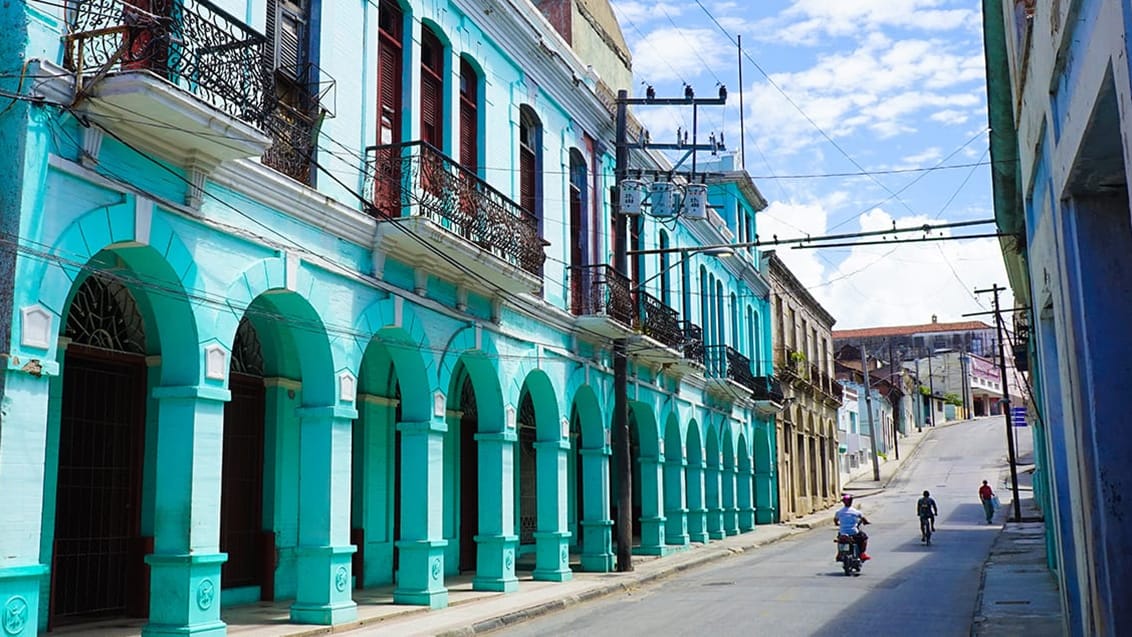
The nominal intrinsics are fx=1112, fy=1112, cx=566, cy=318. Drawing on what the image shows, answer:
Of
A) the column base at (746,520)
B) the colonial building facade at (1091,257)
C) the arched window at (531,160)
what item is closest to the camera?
the colonial building facade at (1091,257)

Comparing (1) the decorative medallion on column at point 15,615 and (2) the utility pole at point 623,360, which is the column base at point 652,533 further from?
(1) the decorative medallion on column at point 15,615

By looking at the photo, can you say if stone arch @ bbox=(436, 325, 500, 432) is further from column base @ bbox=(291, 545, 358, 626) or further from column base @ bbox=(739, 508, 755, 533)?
column base @ bbox=(739, 508, 755, 533)

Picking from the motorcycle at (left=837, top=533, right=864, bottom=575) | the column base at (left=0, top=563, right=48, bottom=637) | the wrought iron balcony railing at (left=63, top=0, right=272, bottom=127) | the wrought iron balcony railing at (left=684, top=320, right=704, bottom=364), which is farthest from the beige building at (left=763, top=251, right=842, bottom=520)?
the column base at (left=0, top=563, right=48, bottom=637)

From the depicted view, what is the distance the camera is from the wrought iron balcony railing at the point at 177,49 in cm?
884

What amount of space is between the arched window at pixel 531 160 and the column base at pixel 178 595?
379 inches

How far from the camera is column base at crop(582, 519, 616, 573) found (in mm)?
20359

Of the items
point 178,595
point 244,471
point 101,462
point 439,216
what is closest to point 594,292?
point 439,216

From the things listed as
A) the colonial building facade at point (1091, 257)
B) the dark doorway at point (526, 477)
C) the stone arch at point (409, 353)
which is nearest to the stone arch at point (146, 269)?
the stone arch at point (409, 353)

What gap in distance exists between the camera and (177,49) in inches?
372

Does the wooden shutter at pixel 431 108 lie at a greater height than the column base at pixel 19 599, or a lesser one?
greater

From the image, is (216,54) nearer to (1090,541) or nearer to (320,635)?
(320,635)

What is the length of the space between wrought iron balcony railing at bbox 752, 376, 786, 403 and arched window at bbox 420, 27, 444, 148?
21263mm

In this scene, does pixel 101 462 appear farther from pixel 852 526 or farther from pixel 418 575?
pixel 852 526

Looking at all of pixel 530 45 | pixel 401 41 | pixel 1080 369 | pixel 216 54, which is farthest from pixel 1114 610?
pixel 530 45
